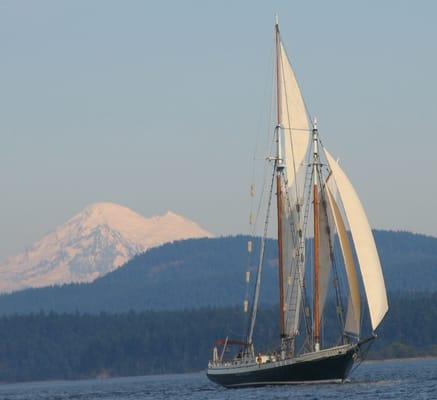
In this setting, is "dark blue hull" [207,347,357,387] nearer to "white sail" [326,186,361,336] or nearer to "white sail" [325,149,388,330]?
"white sail" [326,186,361,336]

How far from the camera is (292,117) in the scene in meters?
122

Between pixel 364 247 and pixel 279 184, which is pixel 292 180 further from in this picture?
pixel 364 247

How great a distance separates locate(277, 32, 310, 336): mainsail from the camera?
122 m

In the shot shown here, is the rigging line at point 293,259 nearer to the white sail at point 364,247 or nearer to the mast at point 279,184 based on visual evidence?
the mast at point 279,184

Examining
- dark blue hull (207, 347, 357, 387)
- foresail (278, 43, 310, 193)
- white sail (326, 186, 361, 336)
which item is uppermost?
foresail (278, 43, 310, 193)

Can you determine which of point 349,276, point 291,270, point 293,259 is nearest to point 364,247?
point 349,276

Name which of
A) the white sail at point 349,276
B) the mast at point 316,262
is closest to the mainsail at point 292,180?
the mast at point 316,262

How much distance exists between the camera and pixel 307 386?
116 m

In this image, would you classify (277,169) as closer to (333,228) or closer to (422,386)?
(333,228)

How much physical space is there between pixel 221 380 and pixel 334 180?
925 inches

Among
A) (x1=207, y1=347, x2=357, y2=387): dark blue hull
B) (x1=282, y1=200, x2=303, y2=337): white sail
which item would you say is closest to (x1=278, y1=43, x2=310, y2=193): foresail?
(x1=282, y1=200, x2=303, y2=337): white sail

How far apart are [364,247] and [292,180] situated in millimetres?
15448

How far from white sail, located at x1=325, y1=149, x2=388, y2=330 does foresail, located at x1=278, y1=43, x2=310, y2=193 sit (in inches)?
374

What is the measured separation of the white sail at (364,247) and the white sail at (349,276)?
1700mm
